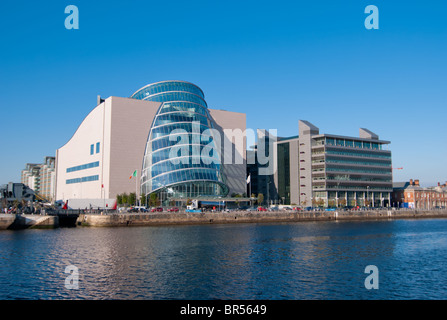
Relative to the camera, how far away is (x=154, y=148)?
9506cm

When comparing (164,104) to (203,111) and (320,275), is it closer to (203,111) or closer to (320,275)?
(203,111)

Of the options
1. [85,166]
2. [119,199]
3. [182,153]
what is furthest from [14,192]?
[182,153]

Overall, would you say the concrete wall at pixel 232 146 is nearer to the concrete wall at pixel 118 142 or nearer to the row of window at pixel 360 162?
the concrete wall at pixel 118 142

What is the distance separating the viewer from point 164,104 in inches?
3999

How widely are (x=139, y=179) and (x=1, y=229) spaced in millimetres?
36656

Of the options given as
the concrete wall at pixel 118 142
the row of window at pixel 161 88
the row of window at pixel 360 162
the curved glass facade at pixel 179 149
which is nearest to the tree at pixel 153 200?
the curved glass facade at pixel 179 149

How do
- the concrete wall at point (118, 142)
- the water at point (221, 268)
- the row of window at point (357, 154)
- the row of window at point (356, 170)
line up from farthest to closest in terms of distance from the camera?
the row of window at point (357, 154)
the row of window at point (356, 170)
the concrete wall at point (118, 142)
the water at point (221, 268)

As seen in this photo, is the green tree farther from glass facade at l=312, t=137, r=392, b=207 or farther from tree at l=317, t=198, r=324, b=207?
glass facade at l=312, t=137, r=392, b=207

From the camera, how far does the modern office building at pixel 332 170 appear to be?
413 feet

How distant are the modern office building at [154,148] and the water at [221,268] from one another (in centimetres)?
4440

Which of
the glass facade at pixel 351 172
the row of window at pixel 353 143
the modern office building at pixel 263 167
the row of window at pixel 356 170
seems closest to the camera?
the glass facade at pixel 351 172

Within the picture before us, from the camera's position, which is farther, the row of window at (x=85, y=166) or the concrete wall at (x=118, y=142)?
the row of window at (x=85, y=166)

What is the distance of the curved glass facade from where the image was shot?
91.8 m

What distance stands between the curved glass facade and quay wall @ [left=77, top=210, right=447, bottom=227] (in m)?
15.7
